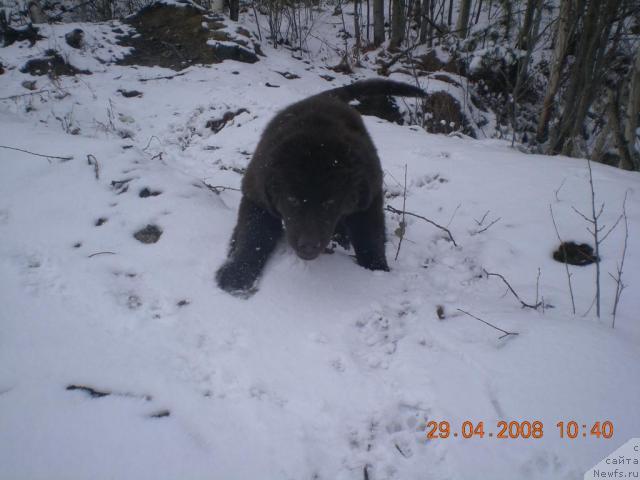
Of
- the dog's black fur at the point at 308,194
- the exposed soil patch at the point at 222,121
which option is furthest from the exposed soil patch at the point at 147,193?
the exposed soil patch at the point at 222,121

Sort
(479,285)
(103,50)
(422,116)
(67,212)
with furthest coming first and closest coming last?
(103,50) → (422,116) → (67,212) → (479,285)

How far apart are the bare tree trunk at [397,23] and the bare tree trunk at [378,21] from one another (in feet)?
1.84

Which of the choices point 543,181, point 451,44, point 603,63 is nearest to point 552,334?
point 543,181

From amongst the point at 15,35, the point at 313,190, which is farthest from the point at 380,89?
the point at 15,35

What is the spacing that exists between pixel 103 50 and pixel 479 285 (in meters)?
11.2

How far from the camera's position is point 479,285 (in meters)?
2.90

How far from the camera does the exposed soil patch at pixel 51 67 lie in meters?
8.56

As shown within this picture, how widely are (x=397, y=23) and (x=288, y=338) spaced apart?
13.2 meters

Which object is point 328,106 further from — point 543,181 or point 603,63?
point 603,63

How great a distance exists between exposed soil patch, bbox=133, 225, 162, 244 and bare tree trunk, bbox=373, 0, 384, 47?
12879mm

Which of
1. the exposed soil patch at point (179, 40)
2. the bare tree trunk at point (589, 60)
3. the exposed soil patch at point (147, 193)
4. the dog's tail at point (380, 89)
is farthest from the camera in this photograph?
the exposed soil patch at point (179, 40)

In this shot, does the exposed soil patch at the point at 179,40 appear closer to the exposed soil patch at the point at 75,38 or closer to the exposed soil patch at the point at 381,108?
the exposed soil patch at the point at 75,38
